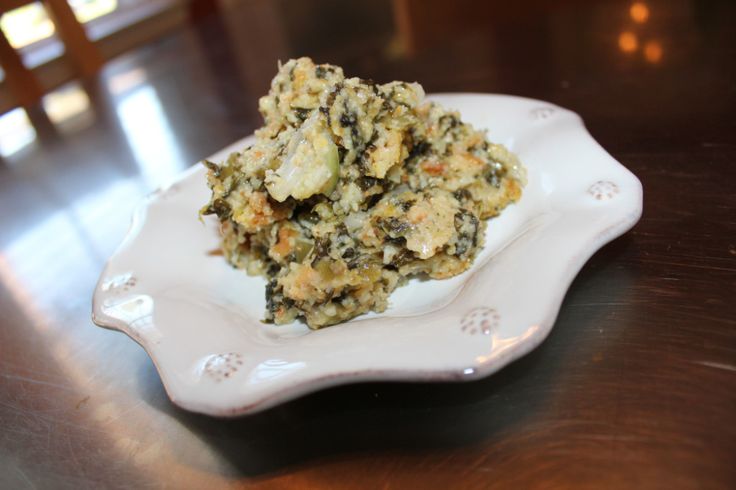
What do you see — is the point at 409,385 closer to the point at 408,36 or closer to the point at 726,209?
the point at 726,209

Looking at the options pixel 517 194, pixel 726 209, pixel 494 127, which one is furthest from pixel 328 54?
pixel 726 209

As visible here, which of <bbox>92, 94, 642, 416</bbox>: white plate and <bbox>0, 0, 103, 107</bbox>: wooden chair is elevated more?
<bbox>0, 0, 103, 107</bbox>: wooden chair

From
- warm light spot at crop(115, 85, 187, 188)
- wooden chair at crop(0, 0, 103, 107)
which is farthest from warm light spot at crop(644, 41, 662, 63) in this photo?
wooden chair at crop(0, 0, 103, 107)

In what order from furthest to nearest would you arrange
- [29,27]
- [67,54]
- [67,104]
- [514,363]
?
[29,27], [67,54], [67,104], [514,363]

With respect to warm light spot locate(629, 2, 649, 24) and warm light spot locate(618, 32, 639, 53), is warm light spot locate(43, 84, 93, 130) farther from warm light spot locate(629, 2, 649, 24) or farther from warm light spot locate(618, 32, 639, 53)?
warm light spot locate(629, 2, 649, 24)

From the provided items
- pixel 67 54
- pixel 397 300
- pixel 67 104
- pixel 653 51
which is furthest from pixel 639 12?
pixel 67 54

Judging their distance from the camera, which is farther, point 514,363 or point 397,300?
point 397,300

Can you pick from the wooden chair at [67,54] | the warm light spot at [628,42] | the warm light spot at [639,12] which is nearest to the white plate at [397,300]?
the warm light spot at [628,42]

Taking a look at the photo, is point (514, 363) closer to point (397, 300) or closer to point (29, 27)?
point (397, 300)
